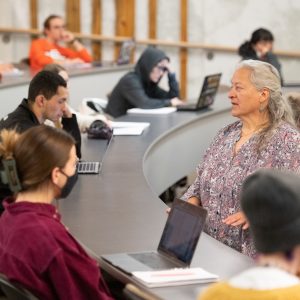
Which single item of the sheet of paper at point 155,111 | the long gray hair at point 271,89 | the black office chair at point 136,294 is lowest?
the sheet of paper at point 155,111

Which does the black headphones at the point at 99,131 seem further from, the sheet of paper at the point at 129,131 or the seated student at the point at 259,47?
the seated student at the point at 259,47

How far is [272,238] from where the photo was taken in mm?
1838

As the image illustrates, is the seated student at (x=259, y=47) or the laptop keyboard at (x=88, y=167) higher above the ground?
the seated student at (x=259, y=47)

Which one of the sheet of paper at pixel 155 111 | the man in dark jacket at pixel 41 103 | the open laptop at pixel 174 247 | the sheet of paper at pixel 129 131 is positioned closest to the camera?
the open laptop at pixel 174 247

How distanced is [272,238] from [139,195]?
2.23m

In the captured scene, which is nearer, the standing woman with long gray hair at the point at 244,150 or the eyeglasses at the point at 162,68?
the standing woman with long gray hair at the point at 244,150

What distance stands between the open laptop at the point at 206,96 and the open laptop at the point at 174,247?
4000 millimetres

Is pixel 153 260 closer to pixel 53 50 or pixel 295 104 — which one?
pixel 295 104

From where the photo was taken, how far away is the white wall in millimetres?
11039

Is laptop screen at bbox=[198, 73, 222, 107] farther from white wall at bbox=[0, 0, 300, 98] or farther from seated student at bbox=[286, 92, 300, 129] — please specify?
white wall at bbox=[0, 0, 300, 98]

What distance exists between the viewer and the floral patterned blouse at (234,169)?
3902 millimetres

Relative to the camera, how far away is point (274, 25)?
11.1 metres

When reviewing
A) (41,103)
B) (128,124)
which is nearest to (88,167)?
(41,103)

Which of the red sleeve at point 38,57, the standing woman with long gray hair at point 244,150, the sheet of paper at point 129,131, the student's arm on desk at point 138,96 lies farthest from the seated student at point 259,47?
the standing woman with long gray hair at point 244,150
